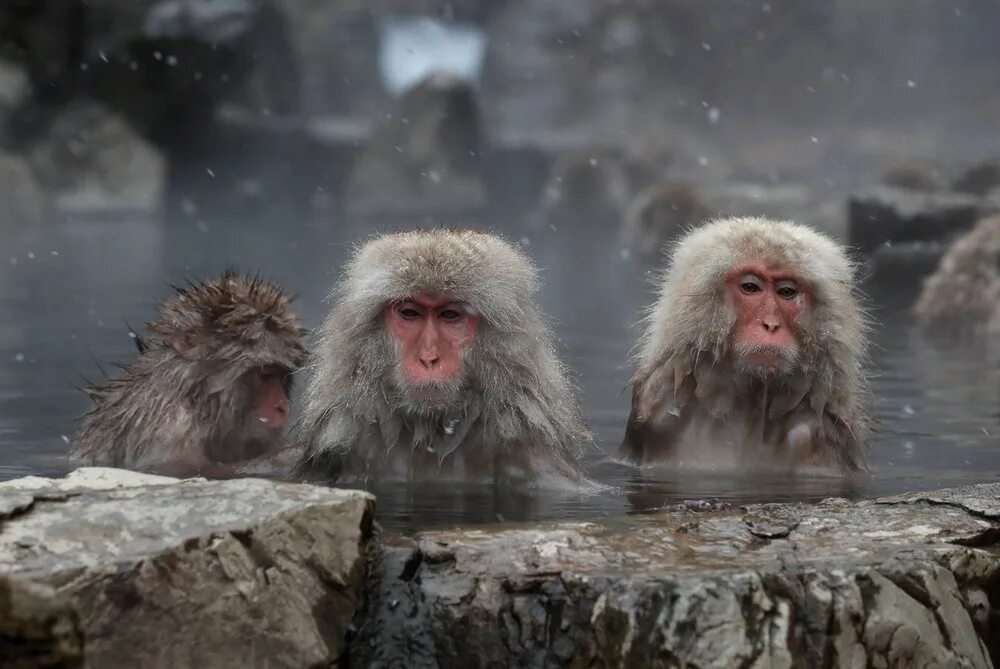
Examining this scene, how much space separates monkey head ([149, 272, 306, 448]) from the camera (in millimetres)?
4953

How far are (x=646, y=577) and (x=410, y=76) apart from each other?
23000 millimetres

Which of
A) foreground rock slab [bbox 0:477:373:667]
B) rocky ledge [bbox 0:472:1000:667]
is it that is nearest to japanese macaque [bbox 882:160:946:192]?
rocky ledge [bbox 0:472:1000:667]

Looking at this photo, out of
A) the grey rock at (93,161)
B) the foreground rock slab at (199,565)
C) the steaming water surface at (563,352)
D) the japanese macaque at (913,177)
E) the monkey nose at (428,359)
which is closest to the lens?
the foreground rock slab at (199,565)

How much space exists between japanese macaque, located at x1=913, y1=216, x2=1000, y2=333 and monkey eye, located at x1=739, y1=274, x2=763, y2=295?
20.4 feet

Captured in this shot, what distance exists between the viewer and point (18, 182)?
19938 mm

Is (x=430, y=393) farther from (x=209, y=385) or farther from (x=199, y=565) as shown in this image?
(x=199, y=565)

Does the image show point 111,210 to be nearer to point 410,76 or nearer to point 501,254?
point 410,76

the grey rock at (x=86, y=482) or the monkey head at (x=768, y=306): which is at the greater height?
the monkey head at (x=768, y=306)

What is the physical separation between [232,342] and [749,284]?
169cm

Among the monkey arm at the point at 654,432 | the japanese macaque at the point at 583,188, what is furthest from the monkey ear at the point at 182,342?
the japanese macaque at the point at 583,188

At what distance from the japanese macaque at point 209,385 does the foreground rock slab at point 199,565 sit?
1.89 meters

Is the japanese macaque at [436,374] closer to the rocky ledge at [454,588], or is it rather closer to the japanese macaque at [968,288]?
the rocky ledge at [454,588]

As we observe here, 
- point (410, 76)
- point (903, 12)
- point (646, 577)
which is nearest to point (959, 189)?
point (903, 12)

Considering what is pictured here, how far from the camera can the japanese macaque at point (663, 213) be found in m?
17.8
